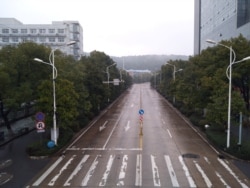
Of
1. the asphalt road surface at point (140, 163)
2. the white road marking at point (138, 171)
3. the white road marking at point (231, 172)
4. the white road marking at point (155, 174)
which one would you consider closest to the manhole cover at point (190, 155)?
the asphalt road surface at point (140, 163)

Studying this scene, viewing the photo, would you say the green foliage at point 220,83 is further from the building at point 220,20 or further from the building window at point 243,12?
the building window at point 243,12

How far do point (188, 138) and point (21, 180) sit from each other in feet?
52.3

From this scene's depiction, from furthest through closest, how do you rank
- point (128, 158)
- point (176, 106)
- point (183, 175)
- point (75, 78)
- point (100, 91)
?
point (176, 106) < point (100, 91) < point (75, 78) < point (128, 158) < point (183, 175)

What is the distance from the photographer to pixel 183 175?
17500 mm

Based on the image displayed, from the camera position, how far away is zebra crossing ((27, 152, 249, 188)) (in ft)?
53.3

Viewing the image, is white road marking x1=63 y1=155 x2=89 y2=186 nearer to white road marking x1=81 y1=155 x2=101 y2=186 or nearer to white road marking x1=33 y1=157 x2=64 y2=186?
white road marking x1=81 y1=155 x2=101 y2=186

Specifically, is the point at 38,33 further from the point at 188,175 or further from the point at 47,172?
the point at 188,175

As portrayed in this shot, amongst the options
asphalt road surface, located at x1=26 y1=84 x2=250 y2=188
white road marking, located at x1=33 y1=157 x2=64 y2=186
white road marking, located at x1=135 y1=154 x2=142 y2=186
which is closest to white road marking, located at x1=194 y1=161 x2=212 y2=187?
asphalt road surface, located at x1=26 y1=84 x2=250 y2=188

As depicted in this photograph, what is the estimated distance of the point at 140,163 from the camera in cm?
1981

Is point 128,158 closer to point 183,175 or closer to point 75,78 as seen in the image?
point 183,175

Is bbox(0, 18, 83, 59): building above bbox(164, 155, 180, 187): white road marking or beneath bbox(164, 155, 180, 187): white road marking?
above

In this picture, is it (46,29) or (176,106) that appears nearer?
(176,106)

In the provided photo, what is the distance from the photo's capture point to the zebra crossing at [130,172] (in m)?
16.2

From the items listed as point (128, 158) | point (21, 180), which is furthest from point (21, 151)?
point (128, 158)
